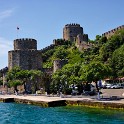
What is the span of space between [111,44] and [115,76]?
12622mm

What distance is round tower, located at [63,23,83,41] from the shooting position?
341ft

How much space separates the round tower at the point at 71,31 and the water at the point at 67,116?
67935 mm

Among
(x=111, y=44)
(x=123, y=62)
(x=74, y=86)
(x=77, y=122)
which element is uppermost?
(x=111, y=44)

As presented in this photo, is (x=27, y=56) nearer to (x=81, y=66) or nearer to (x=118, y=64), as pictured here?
(x=118, y=64)

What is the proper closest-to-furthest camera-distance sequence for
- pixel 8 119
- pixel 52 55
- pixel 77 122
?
pixel 77 122 → pixel 8 119 → pixel 52 55

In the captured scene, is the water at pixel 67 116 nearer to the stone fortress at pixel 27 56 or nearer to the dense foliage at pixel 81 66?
the dense foliage at pixel 81 66

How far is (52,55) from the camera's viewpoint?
90250 millimetres

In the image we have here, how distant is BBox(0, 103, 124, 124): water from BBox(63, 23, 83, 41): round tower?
223 feet

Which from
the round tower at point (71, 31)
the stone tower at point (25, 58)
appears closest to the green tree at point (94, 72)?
the stone tower at point (25, 58)

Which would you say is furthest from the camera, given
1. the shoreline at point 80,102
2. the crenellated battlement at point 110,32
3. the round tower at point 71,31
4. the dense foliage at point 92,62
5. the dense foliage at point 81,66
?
the round tower at point 71,31

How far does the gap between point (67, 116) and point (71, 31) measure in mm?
73705

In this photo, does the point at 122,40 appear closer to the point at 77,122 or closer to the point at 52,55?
the point at 52,55

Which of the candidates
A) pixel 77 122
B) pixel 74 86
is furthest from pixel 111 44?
pixel 77 122

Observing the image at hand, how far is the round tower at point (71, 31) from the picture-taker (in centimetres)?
10385
